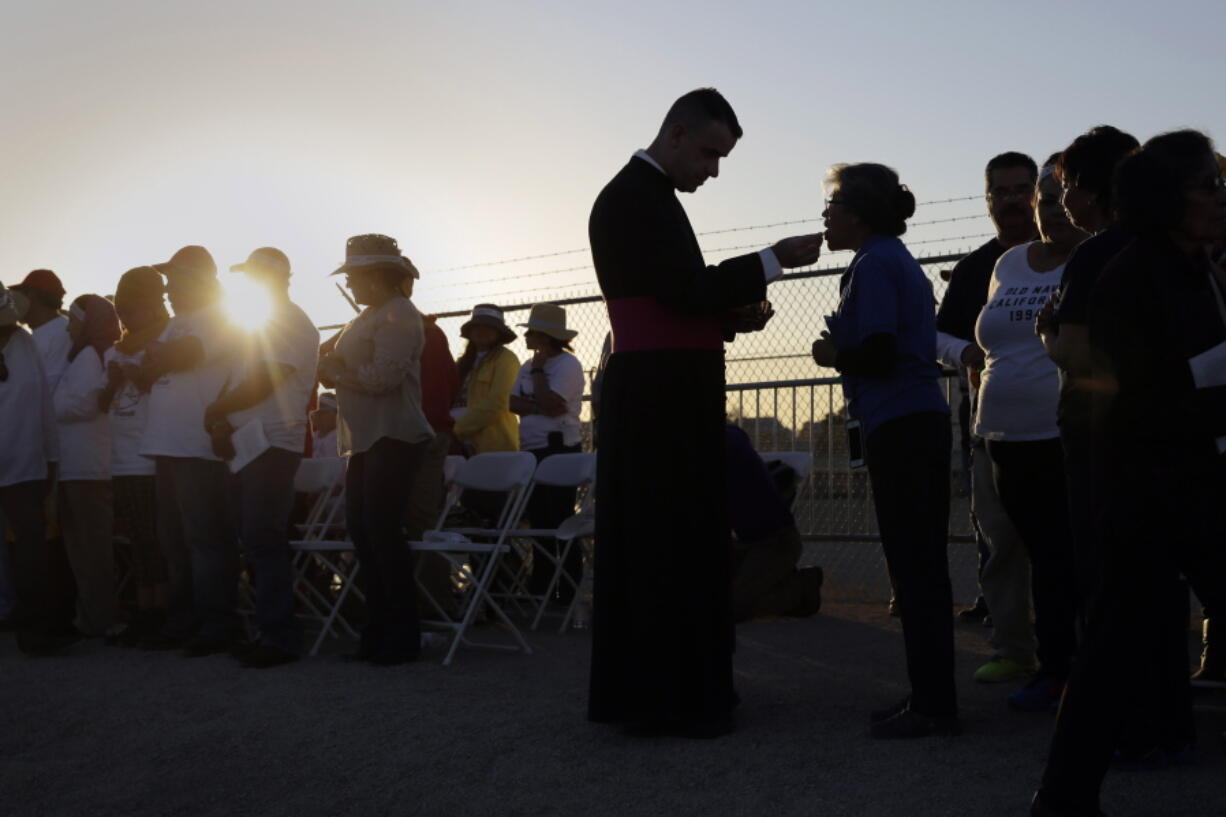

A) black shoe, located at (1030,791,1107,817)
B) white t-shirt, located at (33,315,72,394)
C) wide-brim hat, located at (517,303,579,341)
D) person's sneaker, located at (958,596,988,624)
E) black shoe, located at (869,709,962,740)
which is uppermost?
wide-brim hat, located at (517,303,579,341)

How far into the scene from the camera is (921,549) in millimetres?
4129

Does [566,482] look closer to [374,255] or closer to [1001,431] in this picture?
[374,255]

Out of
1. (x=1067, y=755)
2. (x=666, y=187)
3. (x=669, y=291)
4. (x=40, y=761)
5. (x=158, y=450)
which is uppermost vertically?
(x=666, y=187)

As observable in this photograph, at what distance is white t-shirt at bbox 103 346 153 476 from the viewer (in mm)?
7039

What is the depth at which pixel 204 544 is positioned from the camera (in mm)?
6535

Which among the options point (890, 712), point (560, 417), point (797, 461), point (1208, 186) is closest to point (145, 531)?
point (560, 417)

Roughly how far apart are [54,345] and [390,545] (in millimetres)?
2659

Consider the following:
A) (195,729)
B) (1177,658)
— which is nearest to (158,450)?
(195,729)

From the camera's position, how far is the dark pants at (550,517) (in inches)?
317

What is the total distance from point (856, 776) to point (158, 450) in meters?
4.14

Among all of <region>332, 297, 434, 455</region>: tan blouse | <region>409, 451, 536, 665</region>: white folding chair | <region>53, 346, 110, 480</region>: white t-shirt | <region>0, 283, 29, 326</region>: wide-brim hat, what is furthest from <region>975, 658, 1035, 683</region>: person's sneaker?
<region>0, 283, 29, 326</region>: wide-brim hat

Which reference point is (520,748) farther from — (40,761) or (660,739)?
(40,761)

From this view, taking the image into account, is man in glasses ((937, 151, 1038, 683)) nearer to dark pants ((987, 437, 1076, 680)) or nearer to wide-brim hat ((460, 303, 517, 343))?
dark pants ((987, 437, 1076, 680))

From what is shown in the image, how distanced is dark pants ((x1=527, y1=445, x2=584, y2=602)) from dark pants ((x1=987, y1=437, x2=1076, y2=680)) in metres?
3.64
